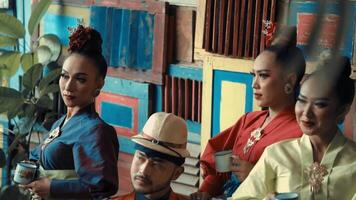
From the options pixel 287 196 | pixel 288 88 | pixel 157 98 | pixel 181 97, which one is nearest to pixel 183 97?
pixel 181 97

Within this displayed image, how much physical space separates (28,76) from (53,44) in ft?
0.59

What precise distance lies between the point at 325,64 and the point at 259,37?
162cm

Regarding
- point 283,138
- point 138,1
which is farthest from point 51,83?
point 283,138

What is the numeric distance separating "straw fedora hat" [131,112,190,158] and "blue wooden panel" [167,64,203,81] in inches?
26.6

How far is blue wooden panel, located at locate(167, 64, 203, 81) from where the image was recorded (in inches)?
87.0

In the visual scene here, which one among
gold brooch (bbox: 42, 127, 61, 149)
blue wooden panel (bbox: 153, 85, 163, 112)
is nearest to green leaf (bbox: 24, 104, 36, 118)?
blue wooden panel (bbox: 153, 85, 163, 112)

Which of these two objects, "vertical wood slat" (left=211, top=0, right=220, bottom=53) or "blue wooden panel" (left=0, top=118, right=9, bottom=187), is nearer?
"vertical wood slat" (left=211, top=0, right=220, bottom=53)

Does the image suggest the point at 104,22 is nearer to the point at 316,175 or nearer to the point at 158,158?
the point at 158,158

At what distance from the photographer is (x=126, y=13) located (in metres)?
→ 2.39

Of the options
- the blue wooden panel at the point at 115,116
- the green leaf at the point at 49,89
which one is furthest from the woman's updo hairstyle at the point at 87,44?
the green leaf at the point at 49,89

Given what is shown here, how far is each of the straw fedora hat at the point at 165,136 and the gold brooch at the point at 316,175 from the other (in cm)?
35

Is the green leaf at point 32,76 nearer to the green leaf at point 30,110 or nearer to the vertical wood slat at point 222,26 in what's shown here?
A: the green leaf at point 30,110

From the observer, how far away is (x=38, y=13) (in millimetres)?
2504

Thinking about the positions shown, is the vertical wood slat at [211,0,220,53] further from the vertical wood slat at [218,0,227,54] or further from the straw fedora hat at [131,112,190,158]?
the straw fedora hat at [131,112,190,158]
